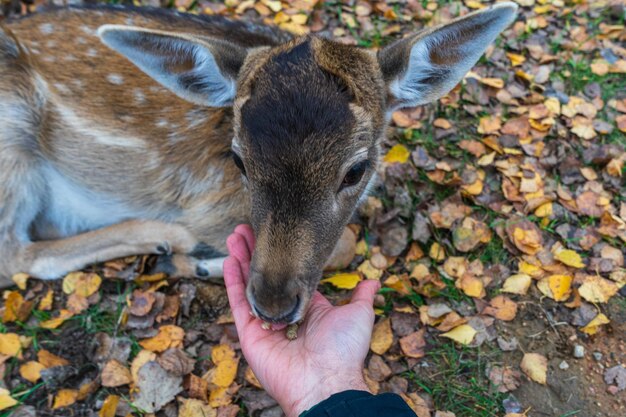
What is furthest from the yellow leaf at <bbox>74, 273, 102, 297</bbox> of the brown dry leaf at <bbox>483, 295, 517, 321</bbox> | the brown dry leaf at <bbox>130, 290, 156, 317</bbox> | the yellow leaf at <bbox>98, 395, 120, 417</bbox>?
the brown dry leaf at <bbox>483, 295, 517, 321</bbox>

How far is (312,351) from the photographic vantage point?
2.57 m

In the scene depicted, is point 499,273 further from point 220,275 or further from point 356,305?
point 220,275

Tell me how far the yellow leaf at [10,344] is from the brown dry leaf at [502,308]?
2.92 metres

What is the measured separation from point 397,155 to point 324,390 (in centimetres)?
234

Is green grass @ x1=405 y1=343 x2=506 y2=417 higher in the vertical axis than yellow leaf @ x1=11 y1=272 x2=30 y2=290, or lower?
lower

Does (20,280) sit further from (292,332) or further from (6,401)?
(292,332)

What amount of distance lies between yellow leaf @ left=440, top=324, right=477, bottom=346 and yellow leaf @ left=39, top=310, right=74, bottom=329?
94.7 inches

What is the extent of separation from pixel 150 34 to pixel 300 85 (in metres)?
0.80

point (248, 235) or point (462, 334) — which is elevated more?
point (248, 235)

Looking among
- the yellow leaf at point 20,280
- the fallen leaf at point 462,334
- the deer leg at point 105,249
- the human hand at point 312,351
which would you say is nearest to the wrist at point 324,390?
the human hand at point 312,351

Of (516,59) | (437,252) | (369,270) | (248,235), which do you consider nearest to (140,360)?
(248,235)

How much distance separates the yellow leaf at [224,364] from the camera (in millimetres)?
3295

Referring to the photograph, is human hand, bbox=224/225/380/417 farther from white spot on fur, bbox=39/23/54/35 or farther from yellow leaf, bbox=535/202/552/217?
white spot on fur, bbox=39/23/54/35

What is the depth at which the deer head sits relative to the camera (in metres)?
2.46
